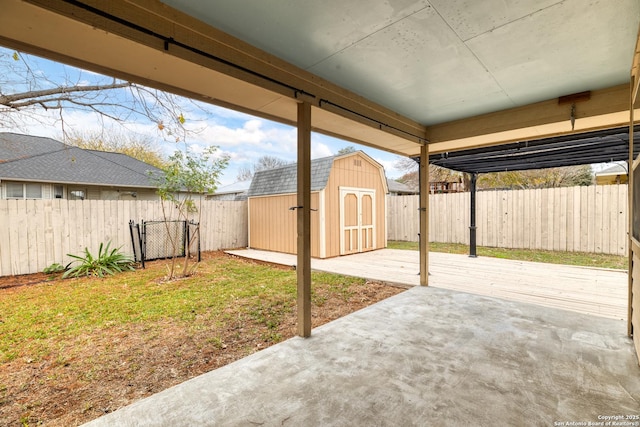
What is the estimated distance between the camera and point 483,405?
1.51 m

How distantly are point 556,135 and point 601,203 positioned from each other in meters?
4.25

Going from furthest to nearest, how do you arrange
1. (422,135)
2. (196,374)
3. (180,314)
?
(422,135) < (180,314) < (196,374)

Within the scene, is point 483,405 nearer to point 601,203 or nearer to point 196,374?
point 196,374

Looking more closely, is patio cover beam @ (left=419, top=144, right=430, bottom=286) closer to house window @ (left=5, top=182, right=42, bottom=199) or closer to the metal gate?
the metal gate

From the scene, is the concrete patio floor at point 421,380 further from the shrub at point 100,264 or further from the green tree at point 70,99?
the shrub at point 100,264

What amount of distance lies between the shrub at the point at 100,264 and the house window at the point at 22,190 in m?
4.06

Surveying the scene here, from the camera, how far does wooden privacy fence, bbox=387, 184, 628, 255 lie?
604 centimetres

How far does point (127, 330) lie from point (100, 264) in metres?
3.49

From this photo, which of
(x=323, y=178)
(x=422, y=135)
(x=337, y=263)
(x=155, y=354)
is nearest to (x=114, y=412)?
(x=155, y=354)

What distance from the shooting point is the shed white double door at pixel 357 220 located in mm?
7113

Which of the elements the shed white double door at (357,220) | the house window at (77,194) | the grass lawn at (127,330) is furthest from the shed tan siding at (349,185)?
the house window at (77,194)

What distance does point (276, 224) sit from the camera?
789 centimetres

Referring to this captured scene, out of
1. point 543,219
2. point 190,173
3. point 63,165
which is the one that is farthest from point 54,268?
point 543,219

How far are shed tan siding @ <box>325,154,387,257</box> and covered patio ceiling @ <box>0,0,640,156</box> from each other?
3841 mm
